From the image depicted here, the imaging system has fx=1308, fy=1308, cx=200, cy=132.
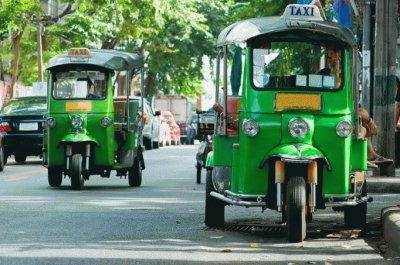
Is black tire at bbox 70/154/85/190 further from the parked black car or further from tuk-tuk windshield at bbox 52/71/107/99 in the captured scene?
the parked black car

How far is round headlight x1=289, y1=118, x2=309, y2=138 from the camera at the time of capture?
1309 cm

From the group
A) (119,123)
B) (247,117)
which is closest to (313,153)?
(247,117)

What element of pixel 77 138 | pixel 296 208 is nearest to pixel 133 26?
pixel 77 138

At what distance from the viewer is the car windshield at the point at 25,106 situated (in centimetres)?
3158

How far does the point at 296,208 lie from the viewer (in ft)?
41.1

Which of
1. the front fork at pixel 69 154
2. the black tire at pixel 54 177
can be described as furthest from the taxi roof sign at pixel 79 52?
the black tire at pixel 54 177

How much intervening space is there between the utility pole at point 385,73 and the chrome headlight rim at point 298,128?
975 cm

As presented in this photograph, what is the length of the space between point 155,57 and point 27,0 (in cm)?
2402

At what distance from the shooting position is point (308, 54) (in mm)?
14141

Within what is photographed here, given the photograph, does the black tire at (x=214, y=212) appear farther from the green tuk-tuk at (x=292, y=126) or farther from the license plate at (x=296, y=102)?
the license plate at (x=296, y=102)

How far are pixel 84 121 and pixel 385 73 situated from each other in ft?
17.6

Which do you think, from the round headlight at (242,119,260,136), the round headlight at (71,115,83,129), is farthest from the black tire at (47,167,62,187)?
the round headlight at (242,119,260,136)

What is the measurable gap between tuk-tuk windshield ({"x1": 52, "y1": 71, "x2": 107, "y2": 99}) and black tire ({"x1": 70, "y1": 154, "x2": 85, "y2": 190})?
45.5 inches

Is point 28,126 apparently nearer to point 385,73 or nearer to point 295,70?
point 385,73
